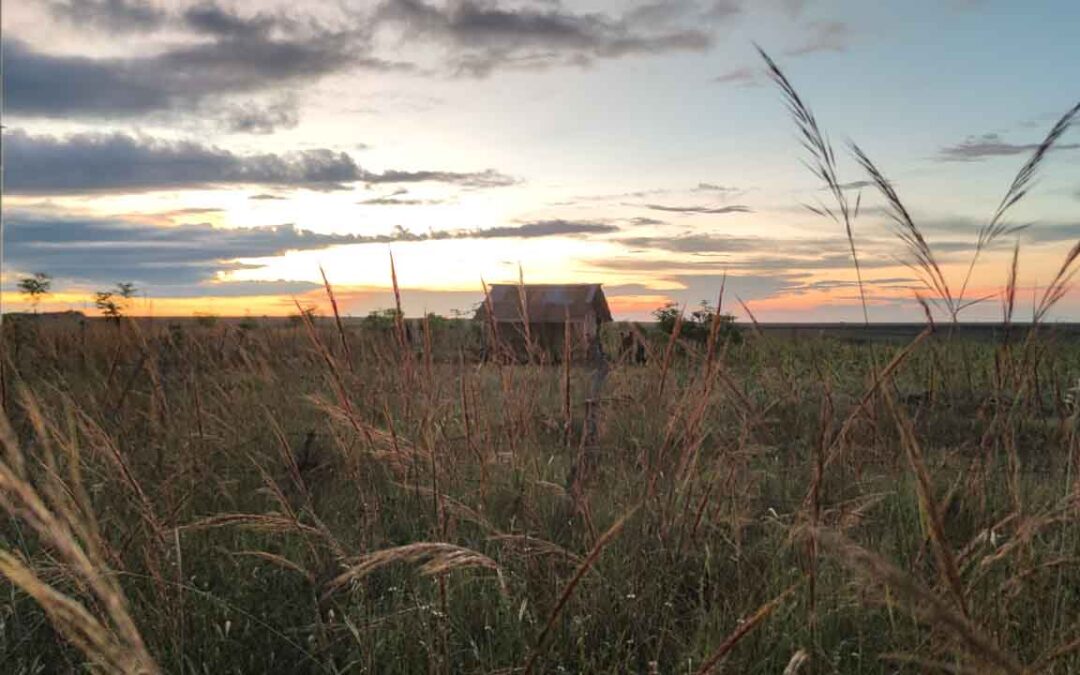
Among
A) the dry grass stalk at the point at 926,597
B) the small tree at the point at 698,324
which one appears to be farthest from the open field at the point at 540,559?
the small tree at the point at 698,324

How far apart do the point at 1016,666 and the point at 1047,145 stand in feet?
7.26

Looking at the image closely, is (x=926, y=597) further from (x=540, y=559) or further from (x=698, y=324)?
(x=698, y=324)

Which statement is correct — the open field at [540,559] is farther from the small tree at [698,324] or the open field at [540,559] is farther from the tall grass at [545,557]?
the small tree at [698,324]

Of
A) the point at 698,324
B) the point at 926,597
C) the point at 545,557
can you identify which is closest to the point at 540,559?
the point at 545,557

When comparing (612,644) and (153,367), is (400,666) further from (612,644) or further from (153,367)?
(153,367)

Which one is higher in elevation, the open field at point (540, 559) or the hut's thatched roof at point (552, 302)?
the hut's thatched roof at point (552, 302)

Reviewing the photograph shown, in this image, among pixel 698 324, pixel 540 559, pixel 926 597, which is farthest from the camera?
pixel 698 324

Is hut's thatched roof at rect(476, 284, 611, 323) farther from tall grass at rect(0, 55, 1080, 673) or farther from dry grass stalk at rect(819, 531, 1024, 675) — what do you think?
dry grass stalk at rect(819, 531, 1024, 675)

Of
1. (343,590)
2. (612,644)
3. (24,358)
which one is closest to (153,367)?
(343,590)

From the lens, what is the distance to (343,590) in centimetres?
309

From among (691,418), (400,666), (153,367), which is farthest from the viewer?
(153,367)

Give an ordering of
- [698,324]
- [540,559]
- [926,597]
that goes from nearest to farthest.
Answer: [926,597]
[540,559]
[698,324]

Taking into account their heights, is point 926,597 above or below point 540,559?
above

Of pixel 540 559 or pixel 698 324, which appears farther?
pixel 698 324
